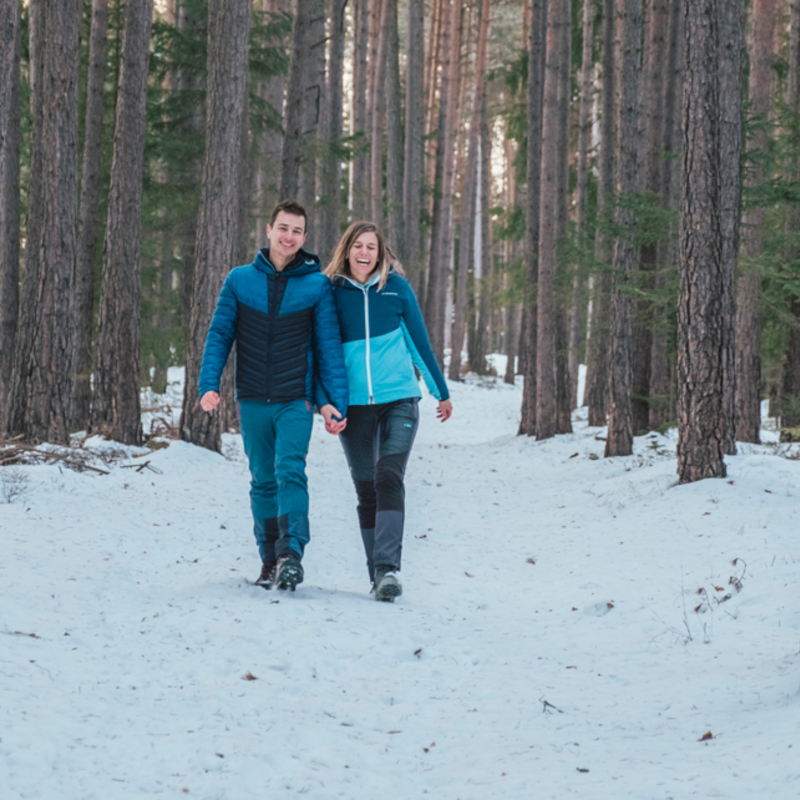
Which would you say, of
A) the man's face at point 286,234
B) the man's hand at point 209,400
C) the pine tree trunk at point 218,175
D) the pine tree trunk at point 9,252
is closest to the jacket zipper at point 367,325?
the man's face at point 286,234

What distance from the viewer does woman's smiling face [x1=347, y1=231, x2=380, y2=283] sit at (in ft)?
15.1

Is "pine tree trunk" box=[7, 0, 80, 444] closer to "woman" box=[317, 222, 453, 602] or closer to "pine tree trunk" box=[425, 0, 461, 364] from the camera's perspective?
"woman" box=[317, 222, 453, 602]

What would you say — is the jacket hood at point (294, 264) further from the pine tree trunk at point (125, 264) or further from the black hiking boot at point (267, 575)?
the pine tree trunk at point (125, 264)

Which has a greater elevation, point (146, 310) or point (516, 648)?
point (146, 310)

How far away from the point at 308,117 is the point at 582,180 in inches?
265

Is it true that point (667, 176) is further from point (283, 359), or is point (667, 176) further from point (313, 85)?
point (283, 359)

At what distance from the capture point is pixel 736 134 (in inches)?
295

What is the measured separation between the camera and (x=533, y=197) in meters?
15.7

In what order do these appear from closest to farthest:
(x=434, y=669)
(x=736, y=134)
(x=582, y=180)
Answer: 1. (x=434, y=669)
2. (x=736, y=134)
3. (x=582, y=180)

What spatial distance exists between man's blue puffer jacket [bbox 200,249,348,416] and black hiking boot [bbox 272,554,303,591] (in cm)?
91

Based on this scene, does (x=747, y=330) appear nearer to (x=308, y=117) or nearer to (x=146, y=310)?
(x=308, y=117)

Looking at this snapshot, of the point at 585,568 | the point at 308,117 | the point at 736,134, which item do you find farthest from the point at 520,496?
the point at 308,117

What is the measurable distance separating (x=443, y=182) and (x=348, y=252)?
2370cm

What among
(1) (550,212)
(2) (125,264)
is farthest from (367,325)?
(1) (550,212)
